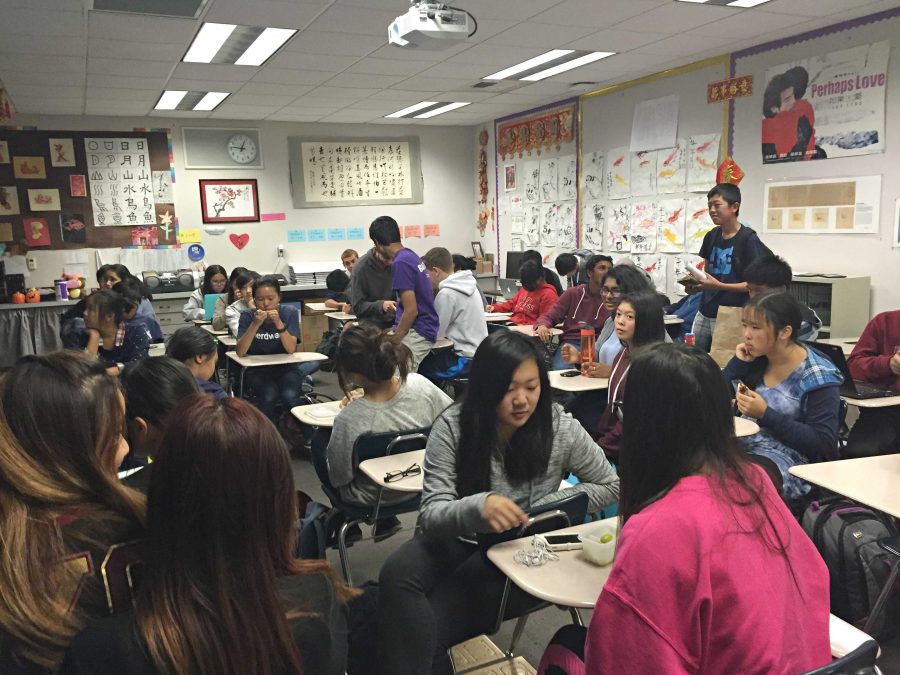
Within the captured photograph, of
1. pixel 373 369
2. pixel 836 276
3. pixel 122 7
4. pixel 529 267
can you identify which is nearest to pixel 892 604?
pixel 373 369

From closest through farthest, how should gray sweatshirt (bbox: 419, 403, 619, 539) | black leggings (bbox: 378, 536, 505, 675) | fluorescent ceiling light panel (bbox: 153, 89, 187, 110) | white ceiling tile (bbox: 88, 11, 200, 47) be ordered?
black leggings (bbox: 378, 536, 505, 675) → gray sweatshirt (bbox: 419, 403, 619, 539) → white ceiling tile (bbox: 88, 11, 200, 47) → fluorescent ceiling light panel (bbox: 153, 89, 187, 110)

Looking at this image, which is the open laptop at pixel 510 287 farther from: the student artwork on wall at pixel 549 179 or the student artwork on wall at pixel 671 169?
the student artwork on wall at pixel 671 169

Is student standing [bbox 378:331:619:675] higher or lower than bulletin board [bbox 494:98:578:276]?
lower

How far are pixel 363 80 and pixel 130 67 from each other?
189cm

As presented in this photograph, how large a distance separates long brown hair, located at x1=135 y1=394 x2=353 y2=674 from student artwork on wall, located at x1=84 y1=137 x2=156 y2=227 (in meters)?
7.69

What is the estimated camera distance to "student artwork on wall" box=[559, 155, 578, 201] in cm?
750

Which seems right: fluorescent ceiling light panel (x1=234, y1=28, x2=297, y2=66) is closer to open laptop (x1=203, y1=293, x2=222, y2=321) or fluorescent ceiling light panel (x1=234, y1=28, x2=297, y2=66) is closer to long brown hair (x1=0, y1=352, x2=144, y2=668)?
open laptop (x1=203, y1=293, x2=222, y2=321)

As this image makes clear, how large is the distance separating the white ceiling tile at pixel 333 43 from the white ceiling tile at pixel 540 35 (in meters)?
0.84

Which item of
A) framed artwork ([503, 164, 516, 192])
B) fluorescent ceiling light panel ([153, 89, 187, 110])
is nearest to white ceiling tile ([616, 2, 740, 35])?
framed artwork ([503, 164, 516, 192])

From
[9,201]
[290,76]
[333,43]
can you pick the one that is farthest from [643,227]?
[9,201]

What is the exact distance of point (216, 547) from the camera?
3.35ft

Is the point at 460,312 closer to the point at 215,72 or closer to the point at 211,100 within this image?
the point at 215,72

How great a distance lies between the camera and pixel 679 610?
1.00m

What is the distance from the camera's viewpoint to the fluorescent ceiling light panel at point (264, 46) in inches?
176
